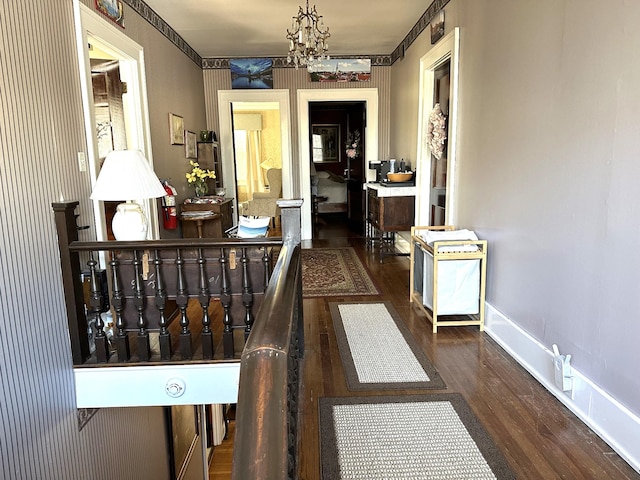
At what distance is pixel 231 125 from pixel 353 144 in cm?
333

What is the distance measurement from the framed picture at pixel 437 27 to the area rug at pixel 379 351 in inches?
106

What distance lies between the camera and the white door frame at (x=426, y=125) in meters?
3.77

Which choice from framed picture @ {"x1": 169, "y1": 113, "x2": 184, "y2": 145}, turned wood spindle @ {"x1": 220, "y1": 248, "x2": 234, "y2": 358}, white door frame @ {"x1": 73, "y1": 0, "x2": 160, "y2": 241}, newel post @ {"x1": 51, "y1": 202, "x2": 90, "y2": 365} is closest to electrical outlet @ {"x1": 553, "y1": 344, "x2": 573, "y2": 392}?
turned wood spindle @ {"x1": 220, "y1": 248, "x2": 234, "y2": 358}

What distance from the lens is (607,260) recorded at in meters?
1.92

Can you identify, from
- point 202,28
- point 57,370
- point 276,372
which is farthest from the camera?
point 202,28

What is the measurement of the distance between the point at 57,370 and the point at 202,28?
4137 millimetres

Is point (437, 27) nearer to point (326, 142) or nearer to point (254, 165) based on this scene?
point (326, 142)

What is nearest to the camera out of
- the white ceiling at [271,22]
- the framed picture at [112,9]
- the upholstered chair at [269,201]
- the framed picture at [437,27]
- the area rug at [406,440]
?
the area rug at [406,440]

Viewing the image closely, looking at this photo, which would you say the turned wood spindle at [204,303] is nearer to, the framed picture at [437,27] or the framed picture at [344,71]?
the framed picture at [437,27]

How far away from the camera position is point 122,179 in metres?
2.50

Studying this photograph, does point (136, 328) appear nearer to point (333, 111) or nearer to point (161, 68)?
point (161, 68)

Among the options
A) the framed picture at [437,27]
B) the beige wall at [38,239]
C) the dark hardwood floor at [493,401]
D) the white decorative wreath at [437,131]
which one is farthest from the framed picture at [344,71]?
the beige wall at [38,239]

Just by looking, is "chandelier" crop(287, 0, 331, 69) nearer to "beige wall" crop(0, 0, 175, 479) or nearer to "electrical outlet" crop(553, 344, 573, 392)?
"beige wall" crop(0, 0, 175, 479)

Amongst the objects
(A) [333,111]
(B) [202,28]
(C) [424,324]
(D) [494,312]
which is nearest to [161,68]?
(B) [202,28]
